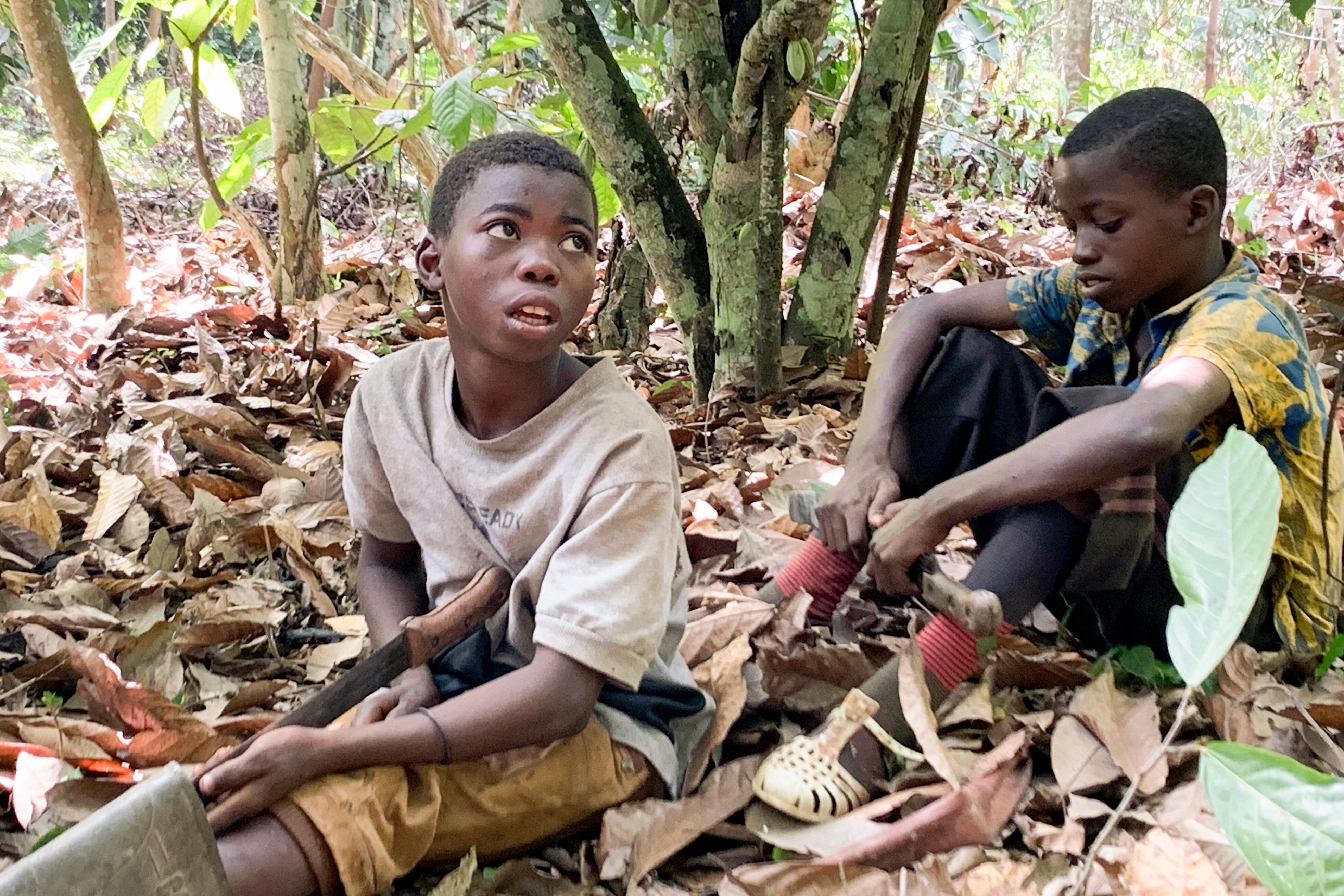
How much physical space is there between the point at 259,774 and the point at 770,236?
196 centimetres

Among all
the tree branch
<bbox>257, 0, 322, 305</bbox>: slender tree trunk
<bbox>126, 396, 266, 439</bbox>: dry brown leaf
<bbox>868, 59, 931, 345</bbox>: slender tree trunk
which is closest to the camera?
<bbox>126, 396, 266, 439</bbox>: dry brown leaf

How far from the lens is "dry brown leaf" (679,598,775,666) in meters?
1.94

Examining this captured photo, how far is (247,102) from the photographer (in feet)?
29.2

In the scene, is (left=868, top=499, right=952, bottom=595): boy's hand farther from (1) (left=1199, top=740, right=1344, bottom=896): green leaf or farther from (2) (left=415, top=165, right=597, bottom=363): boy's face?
(1) (left=1199, top=740, right=1344, bottom=896): green leaf

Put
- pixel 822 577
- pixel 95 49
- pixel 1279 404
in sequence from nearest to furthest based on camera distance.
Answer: pixel 1279 404 < pixel 822 577 < pixel 95 49

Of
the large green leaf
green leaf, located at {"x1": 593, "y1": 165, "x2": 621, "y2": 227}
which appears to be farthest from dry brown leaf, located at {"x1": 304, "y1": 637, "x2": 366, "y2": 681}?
green leaf, located at {"x1": 593, "y1": 165, "x2": 621, "y2": 227}

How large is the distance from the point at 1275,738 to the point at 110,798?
162cm

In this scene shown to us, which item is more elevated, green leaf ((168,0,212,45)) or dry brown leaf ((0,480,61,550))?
green leaf ((168,0,212,45))

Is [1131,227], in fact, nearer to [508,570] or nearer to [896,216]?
[508,570]

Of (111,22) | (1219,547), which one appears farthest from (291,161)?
(111,22)

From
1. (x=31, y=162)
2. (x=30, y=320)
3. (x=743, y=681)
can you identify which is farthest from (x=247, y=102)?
(x=743, y=681)

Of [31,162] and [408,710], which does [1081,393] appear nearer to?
A: [408,710]

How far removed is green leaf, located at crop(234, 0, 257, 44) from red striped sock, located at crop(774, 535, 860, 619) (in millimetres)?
2378

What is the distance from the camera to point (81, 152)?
12.1ft
